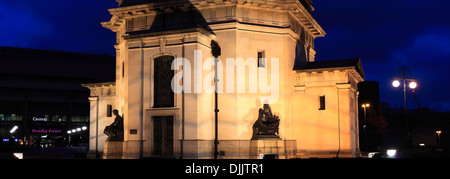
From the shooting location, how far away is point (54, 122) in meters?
114

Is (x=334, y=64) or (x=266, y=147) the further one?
(x=334, y=64)

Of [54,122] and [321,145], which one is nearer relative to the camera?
[321,145]

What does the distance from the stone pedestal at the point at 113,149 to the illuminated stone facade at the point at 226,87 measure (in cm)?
115

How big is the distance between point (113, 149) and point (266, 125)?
41.4 ft

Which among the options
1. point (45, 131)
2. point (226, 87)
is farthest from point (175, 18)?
point (45, 131)

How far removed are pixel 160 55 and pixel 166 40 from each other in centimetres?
132

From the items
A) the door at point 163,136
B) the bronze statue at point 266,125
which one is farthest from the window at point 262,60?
the door at point 163,136

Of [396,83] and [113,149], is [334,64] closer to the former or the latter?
[396,83]

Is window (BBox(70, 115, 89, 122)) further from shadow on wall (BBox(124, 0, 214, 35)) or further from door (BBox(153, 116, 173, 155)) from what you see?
door (BBox(153, 116, 173, 155))

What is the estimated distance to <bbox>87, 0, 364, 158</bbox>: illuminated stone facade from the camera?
38.1 metres

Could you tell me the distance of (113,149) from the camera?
1602 inches

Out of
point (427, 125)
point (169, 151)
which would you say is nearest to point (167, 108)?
point (169, 151)

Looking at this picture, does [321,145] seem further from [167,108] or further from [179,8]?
[179,8]

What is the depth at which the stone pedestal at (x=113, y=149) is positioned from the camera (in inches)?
1591
